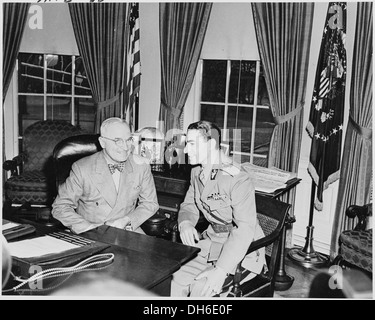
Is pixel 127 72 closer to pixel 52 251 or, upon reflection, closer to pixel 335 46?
pixel 335 46

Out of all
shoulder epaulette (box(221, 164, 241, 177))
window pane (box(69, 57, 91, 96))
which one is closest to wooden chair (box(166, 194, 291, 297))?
shoulder epaulette (box(221, 164, 241, 177))

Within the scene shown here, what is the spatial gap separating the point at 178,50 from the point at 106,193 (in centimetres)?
239

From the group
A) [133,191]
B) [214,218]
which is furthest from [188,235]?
[133,191]

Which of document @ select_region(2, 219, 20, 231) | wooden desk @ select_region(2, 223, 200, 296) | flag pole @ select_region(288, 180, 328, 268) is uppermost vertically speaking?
document @ select_region(2, 219, 20, 231)

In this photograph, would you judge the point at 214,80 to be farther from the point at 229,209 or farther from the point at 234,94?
the point at 229,209

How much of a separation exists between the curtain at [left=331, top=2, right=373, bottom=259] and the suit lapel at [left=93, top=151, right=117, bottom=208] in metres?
2.08

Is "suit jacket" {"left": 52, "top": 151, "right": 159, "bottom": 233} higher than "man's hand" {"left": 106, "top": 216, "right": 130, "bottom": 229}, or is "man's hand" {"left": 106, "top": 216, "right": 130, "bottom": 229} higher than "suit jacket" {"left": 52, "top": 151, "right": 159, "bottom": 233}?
"suit jacket" {"left": 52, "top": 151, "right": 159, "bottom": 233}

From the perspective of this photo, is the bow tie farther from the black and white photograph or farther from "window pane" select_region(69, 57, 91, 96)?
"window pane" select_region(69, 57, 91, 96)

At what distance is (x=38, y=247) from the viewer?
5.52 ft

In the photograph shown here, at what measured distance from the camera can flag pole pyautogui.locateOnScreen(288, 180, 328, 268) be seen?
12.0 ft

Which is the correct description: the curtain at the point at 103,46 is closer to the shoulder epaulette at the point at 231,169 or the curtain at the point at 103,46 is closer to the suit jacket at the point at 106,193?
the suit jacket at the point at 106,193

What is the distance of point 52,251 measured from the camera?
164 cm

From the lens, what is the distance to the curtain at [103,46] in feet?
15.4
